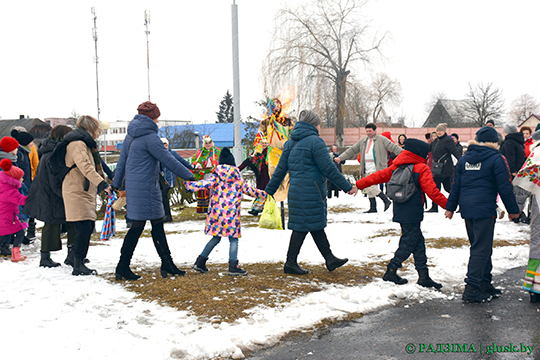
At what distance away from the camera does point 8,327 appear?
143 inches

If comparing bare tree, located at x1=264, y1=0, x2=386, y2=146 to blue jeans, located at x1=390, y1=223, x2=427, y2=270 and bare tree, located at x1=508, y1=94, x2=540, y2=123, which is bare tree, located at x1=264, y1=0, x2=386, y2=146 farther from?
bare tree, located at x1=508, y1=94, x2=540, y2=123

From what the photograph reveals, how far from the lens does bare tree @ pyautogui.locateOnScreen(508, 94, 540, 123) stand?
71875 millimetres

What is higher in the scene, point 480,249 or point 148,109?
point 148,109

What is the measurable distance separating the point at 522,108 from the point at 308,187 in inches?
3145

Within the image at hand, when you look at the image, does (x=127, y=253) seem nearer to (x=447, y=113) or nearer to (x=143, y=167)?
(x=143, y=167)

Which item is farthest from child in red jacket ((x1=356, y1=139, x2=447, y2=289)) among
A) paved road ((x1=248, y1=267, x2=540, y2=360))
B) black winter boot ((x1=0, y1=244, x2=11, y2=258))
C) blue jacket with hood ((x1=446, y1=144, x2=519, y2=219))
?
black winter boot ((x1=0, y1=244, x2=11, y2=258))

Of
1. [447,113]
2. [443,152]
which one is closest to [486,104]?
[447,113]

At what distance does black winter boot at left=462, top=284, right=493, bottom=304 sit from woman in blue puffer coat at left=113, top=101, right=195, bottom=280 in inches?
123

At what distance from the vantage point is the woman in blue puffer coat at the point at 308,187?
531 centimetres

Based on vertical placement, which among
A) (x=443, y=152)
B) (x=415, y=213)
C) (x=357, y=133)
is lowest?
(x=415, y=213)

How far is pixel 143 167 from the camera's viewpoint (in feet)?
16.5

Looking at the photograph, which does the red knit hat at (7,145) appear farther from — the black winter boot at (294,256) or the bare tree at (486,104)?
the bare tree at (486,104)

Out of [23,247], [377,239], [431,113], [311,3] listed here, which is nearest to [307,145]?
[377,239]

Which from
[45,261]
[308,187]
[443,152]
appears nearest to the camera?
[308,187]
